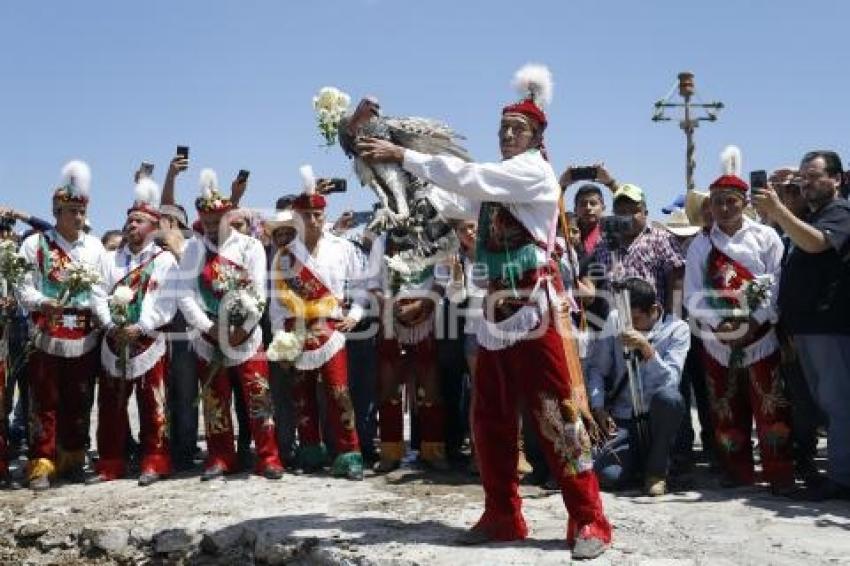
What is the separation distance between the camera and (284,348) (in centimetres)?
641

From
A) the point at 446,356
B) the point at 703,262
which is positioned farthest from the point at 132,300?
the point at 703,262

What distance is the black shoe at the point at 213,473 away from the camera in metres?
6.50

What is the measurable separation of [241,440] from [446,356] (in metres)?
1.78

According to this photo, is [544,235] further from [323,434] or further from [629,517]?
[323,434]

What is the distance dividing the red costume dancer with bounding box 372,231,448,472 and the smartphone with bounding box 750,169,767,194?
96.6 inches

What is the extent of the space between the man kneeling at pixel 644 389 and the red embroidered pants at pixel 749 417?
33 cm

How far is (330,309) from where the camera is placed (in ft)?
21.7

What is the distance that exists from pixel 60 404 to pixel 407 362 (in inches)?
101

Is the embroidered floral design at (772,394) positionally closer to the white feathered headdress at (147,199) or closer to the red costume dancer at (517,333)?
the red costume dancer at (517,333)

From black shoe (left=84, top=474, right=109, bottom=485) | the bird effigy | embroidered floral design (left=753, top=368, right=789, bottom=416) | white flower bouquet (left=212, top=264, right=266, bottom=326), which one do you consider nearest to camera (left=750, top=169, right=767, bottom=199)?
embroidered floral design (left=753, top=368, right=789, bottom=416)

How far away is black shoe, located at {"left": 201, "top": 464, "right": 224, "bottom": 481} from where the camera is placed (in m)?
6.50

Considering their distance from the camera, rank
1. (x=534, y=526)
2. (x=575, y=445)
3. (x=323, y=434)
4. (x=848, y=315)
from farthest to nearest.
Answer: (x=323, y=434), (x=848, y=315), (x=534, y=526), (x=575, y=445)

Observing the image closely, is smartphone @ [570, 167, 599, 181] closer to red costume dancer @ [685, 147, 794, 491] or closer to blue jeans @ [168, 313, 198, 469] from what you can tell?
red costume dancer @ [685, 147, 794, 491]

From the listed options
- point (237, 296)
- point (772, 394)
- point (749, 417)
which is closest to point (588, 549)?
point (772, 394)
